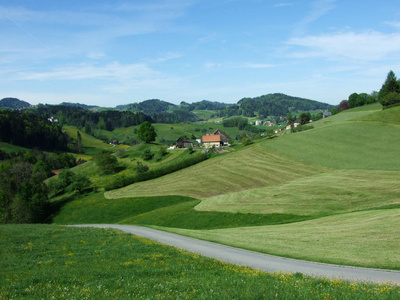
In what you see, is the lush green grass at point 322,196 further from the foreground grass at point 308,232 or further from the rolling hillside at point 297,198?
the foreground grass at point 308,232

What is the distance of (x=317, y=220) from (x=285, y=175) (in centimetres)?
3274

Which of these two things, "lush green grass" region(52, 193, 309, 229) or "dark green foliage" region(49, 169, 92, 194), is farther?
"dark green foliage" region(49, 169, 92, 194)

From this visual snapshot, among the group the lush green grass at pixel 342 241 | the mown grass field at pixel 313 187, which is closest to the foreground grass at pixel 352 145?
the mown grass field at pixel 313 187

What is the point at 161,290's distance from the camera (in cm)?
1183

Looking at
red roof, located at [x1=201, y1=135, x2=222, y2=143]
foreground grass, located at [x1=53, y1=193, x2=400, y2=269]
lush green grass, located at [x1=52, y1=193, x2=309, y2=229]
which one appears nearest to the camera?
foreground grass, located at [x1=53, y1=193, x2=400, y2=269]

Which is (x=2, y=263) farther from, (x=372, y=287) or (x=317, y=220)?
(x=317, y=220)

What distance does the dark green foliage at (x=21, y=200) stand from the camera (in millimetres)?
78375

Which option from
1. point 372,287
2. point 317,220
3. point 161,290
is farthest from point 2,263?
point 317,220

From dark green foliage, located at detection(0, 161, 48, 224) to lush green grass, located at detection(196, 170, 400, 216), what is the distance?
149ft

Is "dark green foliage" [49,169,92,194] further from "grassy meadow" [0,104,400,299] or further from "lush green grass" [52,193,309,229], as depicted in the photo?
"lush green grass" [52,193,309,229]

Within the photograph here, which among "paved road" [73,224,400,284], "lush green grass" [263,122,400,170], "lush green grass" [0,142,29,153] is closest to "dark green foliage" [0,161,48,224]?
"lush green grass" [263,122,400,170]

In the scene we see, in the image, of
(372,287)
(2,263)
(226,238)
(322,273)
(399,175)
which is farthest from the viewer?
(399,175)

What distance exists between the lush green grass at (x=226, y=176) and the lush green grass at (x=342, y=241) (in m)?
32.7

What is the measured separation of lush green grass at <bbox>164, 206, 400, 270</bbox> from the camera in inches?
778
